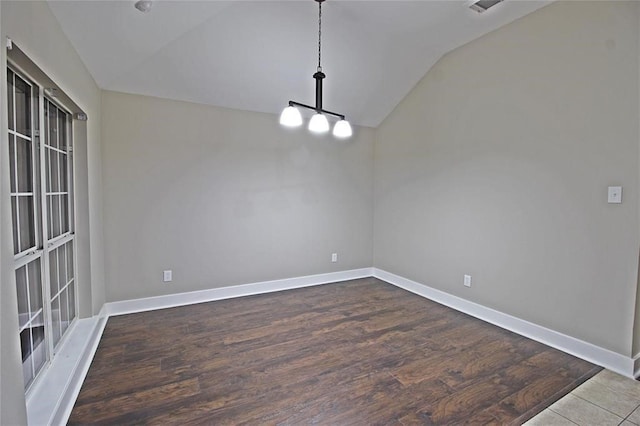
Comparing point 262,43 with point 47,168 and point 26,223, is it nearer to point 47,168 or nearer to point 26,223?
point 47,168

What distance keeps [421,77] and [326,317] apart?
3187 millimetres

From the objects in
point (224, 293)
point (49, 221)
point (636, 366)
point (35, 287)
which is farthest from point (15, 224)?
point (636, 366)

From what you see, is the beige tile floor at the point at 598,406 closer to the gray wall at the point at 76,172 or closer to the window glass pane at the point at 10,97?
the gray wall at the point at 76,172

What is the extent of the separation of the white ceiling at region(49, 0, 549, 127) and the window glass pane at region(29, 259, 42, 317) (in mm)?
1585

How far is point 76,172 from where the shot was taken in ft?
8.96

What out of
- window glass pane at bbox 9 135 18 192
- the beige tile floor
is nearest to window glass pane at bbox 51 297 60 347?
window glass pane at bbox 9 135 18 192

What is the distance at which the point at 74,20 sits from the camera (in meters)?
2.14

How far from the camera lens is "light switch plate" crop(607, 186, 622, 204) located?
240 cm

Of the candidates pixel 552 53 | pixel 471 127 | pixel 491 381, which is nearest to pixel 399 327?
pixel 491 381

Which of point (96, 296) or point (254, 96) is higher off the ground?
point (254, 96)

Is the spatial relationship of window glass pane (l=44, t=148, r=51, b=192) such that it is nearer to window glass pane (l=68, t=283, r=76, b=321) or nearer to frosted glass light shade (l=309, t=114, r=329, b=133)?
window glass pane (l=68, t=283, r=76, b=321)

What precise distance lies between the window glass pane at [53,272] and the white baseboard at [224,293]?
122 cm

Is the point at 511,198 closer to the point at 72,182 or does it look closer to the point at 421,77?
the point at 421,77

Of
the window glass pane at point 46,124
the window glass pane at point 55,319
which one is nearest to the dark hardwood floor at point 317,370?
the window glass pane at point 55,319
